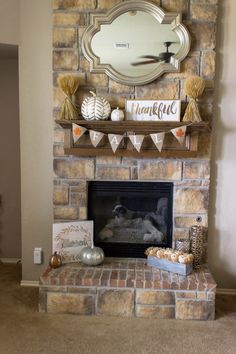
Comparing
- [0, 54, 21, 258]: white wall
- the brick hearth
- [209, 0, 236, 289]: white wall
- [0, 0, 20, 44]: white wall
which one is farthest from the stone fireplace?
[0, 54, 21, 258]: white wall

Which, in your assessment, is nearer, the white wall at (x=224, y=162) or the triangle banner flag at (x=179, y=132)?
the triangle banner flag at (x=179, y=132)

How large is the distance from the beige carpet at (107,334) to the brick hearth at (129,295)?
0.06 metres

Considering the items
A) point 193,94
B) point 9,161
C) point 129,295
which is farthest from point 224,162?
point 9,161

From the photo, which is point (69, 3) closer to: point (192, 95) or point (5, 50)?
point (5, 50)

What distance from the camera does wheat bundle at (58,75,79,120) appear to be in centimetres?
270

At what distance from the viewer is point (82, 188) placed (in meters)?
2.91

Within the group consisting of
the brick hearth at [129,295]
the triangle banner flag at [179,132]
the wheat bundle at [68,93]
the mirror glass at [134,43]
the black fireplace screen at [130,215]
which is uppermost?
the mirror glass at [134,43]

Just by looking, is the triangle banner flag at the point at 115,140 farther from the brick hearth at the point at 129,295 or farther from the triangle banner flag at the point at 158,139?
the brick hearth at the point at 129,295

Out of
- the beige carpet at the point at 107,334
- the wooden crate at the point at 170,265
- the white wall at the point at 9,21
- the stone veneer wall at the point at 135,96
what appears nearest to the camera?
the beige carpet at the point at 107,334

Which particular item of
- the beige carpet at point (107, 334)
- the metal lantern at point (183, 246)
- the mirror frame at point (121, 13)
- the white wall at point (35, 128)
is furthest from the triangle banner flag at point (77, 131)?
the beige carpet at point (107, 334)

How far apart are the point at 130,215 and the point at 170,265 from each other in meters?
0.57

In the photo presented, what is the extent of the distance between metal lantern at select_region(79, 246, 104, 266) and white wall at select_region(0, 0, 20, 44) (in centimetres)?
178

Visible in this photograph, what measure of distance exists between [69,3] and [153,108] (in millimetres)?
1044

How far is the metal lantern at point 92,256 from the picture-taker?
8.94ft
